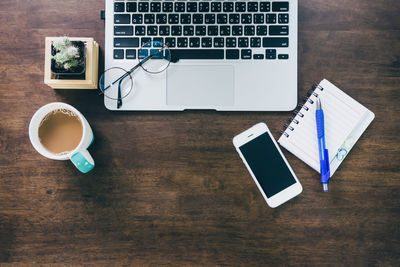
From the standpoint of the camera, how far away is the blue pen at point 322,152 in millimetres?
896

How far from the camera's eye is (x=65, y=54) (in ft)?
2.75

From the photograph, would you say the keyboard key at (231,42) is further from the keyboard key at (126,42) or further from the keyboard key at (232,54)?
the keyboard key at (126,42)

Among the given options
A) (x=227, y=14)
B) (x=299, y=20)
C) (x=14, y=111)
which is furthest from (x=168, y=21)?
(x=14, y=111)

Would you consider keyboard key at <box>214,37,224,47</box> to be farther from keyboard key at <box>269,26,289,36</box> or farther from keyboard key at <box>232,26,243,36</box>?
keyboard key at <box>269,26,289,36</box>

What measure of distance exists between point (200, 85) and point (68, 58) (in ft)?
1.19

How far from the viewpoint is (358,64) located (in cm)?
95

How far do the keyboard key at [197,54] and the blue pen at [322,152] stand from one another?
0.32 m

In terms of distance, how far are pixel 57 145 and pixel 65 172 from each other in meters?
0.10

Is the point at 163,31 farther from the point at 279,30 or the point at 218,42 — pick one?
the point at 279,30

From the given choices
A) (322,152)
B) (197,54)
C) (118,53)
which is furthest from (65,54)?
(322,152)

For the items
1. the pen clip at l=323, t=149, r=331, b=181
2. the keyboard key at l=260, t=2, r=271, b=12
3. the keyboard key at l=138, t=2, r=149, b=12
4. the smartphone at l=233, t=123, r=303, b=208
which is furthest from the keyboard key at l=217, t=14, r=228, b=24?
the pen clip at l=323, t=149, r=331, b=181

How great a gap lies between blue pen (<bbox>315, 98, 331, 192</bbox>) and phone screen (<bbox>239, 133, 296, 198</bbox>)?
0.27ft

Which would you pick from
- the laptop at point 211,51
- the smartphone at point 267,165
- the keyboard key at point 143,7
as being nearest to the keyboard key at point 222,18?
the laptop at point 211,51

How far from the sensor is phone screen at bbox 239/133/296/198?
910 millimetres
